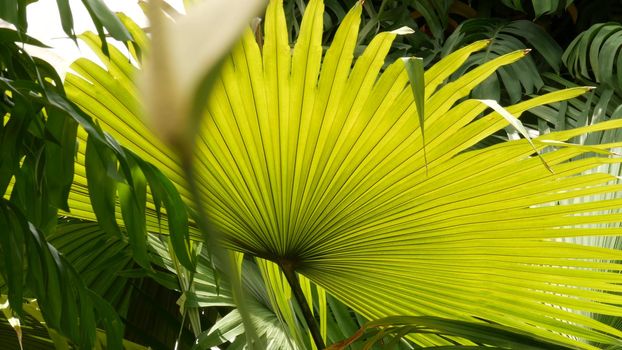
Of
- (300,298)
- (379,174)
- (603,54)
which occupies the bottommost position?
(300,298)

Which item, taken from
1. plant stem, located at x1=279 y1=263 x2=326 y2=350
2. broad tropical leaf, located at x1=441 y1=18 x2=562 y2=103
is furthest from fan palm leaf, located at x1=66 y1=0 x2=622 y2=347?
broad tropical leaf, located at x1=441 y1=18 x2=562 y2=103

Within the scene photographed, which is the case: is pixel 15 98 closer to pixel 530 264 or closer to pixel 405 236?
pixel 405 236

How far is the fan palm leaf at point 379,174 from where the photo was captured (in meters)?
0.71

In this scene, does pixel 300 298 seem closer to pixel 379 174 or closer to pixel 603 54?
pixel 379 174

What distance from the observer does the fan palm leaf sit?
0.71 meters

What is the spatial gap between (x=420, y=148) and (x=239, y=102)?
18 centimetres

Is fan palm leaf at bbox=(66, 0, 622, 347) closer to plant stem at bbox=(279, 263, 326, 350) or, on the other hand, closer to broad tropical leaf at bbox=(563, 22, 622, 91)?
plant stem at bbox=(279, 263, 326, 350)

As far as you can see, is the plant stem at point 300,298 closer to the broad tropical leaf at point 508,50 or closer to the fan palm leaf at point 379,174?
the fan palm leaf at point 379,174

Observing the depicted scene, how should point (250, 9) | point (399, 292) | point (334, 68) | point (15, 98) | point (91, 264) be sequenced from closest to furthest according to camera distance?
point (250, 9) → point (15, 98) → point (334, 68) → point (399, 292) → point (91, 264)

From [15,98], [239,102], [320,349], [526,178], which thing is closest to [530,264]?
[526,178]

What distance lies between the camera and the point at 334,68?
0.71 metres

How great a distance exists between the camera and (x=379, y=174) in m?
0.74

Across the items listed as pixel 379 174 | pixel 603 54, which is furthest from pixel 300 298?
pixel 603 54

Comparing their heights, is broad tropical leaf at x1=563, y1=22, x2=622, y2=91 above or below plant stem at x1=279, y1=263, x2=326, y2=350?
above
